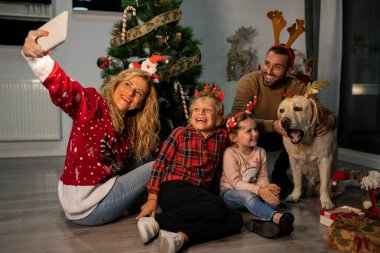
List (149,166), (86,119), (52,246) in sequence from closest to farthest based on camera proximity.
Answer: (52,246) → (86,119) → (149,166)

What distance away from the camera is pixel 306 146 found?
2326 millimetres

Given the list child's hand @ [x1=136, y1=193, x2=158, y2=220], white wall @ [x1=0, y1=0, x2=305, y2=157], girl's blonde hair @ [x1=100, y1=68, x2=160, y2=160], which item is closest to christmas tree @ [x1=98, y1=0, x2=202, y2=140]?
girl's blonde hair @ [x1=100, y1=68, x2=160, y2=160]

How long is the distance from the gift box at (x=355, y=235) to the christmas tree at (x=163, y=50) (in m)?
1.27

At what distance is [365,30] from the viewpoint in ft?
13.1

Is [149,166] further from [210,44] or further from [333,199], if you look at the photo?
[210,44]

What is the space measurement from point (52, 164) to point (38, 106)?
2.46ft

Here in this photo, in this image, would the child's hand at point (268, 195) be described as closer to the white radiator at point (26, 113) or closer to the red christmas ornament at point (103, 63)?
the red christmas ornament at point (103, 63)

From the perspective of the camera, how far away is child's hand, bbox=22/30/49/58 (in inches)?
55.3

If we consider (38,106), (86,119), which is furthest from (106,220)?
(38,106)

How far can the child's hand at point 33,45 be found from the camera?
4.61 ft

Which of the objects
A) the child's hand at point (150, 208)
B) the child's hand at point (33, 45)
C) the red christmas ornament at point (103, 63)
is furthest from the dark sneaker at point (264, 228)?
the red christmas ornament at point (103, 63)

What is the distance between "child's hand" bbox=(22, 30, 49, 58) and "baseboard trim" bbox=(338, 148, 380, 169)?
3262mm

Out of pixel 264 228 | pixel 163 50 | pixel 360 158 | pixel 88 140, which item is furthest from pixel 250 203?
pixel 360 158

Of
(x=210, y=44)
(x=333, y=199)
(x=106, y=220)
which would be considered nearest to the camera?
(x=106, y=220)
